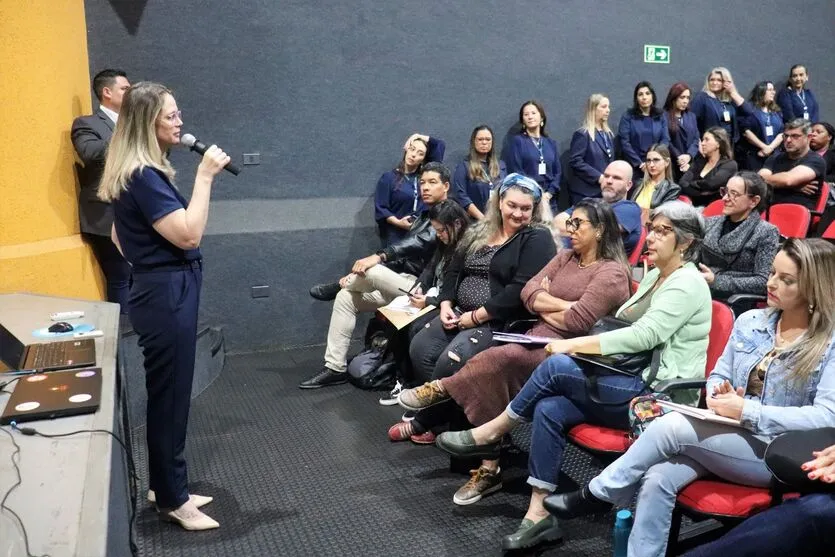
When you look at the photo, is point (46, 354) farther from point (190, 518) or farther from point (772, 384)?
point (772, 384)

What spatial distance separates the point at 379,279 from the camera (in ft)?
13.6

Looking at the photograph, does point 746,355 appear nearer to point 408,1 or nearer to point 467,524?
point 467,524

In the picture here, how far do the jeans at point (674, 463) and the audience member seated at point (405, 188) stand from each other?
2.91 m

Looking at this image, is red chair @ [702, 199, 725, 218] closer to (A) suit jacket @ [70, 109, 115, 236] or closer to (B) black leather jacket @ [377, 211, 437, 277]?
(B) black leather jacket @ [377, 211, 437, 277]

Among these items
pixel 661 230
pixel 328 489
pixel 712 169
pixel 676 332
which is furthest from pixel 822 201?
pixel 328 489

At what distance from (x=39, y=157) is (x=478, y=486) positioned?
2.48m

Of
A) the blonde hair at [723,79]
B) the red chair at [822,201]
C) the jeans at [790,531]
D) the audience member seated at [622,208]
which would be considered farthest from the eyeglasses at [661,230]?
the blonde hair at [723,79]

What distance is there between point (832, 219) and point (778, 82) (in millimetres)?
2738

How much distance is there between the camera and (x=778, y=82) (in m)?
6.84

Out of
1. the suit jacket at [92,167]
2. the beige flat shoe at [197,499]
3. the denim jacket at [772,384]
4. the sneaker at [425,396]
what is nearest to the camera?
the denim jacket at [772,384]

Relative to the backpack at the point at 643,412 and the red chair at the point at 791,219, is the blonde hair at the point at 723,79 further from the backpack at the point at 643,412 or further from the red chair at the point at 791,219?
the backpack at the point at 643,412

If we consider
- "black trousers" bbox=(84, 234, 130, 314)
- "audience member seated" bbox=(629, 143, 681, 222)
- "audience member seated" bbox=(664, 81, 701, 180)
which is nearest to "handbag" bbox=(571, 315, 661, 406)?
"audience member seated" bbox=(629, 143, 681, 222)

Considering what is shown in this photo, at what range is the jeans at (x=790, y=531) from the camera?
5.94 ft

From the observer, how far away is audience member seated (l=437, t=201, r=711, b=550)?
2.45m
